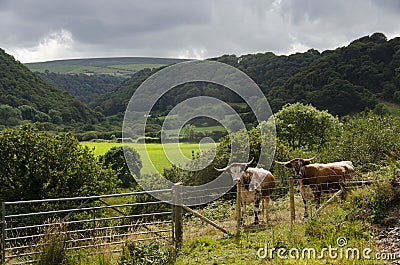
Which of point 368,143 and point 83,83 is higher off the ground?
point 83,83

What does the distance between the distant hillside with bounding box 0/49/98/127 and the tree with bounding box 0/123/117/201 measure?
2507 inches

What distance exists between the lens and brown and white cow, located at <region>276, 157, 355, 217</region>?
1219 centimetres

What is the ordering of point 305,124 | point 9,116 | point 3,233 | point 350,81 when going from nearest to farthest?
1. point 3,233
2. point 305,124
3. point 350,81
4. point 9,116

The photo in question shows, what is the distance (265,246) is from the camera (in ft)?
27.9

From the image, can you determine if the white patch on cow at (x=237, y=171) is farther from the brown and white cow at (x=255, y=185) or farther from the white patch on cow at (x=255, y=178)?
the white patch on cow at (x=255, y=178)

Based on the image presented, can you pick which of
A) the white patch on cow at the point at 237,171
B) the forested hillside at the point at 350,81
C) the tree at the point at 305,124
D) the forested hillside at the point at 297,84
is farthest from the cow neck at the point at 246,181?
the forested hillside at the point at 350,81

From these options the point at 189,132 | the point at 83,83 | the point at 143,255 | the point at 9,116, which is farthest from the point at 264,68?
the point at 83,83

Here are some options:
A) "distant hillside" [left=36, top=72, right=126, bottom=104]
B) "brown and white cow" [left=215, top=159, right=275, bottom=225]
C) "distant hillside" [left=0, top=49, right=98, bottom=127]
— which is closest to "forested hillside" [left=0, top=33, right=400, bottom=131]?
"distant hillside" [left=0, top=49, right=98, bottom=127]

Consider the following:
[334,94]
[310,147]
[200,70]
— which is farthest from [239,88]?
[334,94]

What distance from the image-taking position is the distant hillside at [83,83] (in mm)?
150125

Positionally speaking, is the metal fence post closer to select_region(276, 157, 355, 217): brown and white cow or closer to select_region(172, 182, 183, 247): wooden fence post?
select_region(172, 182, 183, 247): wooden fence post

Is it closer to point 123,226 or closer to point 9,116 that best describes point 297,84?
point 9,116

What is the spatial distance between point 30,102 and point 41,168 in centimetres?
7763

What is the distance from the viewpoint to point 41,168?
21734 mm
